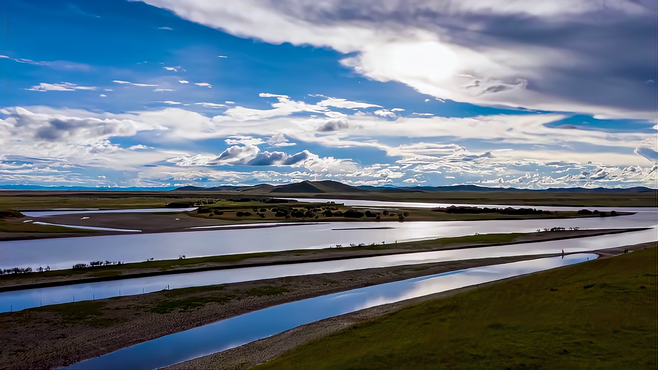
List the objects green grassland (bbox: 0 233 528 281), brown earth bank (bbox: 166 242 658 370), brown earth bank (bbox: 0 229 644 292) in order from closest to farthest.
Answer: brown earth bank (bbox: 166 242 658 370), brown earth bank (bbox: 0 229 644 292), green grassland (bbox: 0 233 528 281)

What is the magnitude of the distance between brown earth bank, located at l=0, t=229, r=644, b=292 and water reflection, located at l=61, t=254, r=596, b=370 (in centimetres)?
1062

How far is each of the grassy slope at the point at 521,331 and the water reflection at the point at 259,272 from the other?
49.2 feet

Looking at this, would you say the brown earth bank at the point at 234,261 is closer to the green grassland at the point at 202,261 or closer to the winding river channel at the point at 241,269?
the green grassland at the point at 202,261

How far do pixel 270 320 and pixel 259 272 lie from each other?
459 inches

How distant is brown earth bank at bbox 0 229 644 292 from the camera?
96.1ft

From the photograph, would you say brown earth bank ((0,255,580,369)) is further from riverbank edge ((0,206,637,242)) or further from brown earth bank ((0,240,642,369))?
riverbank edge ((0,206,637,242))

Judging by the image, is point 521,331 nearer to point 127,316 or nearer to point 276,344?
point 276,344

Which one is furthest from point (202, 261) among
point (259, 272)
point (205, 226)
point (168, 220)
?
point (168, 220)

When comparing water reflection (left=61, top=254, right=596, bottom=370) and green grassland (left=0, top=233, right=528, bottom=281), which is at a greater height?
green grassland (left=0, top=233, right=528, bottom=281)

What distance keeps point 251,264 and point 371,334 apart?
2042cm

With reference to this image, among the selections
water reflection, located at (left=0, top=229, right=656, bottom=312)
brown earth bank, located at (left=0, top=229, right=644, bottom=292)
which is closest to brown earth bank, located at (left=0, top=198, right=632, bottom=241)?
brown earth bank, located at (left=0, top=229, right=644, bottom=292)

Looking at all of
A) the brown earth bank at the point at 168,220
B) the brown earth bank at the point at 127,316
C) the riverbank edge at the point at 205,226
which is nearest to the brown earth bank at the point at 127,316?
the brown earth bank at the point at 127,316

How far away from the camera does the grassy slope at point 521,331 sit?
1318cm

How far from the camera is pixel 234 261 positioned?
121 feet
